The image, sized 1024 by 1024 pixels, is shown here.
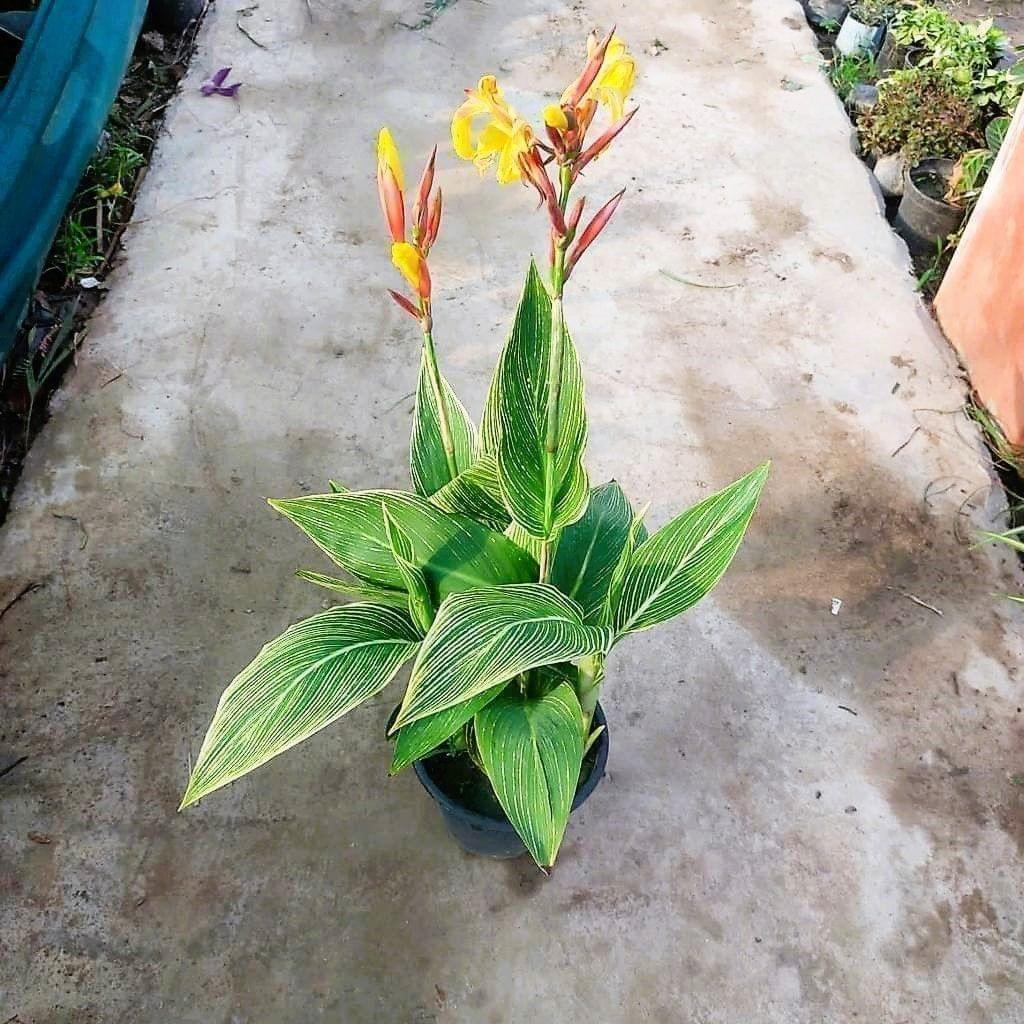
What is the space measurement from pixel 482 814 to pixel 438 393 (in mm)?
678

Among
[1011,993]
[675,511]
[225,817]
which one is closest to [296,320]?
[675,511]

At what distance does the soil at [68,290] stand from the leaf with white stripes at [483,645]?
1.46m

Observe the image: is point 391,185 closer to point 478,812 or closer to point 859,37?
point 478,812

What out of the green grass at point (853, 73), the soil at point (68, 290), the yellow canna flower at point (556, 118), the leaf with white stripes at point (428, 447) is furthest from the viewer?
the green grass at point (853, 73)

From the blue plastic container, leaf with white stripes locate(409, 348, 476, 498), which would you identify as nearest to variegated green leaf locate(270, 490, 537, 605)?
leaf with white stripes locate(409, 348, 476, 498)

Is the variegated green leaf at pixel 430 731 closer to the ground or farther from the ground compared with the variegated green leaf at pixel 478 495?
closer to the ground

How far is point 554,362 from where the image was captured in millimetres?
975

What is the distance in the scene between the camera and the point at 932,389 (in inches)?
Answer: 92.3

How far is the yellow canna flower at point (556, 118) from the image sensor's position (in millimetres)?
796

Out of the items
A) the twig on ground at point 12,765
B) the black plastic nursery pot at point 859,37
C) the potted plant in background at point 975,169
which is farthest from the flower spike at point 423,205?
the black plastic nursery pot at point 859,37

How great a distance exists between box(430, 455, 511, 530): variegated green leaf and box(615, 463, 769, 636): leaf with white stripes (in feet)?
0.69

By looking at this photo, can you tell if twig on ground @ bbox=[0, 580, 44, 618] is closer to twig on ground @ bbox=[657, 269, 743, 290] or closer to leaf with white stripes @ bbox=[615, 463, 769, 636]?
leaf with white stripes @ bbox=[615, 463, 769, 636]

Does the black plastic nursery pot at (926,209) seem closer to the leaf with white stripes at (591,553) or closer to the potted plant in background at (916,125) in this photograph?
the potted plant in background at (916,125)

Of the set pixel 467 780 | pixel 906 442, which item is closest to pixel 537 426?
pixel 467 780
